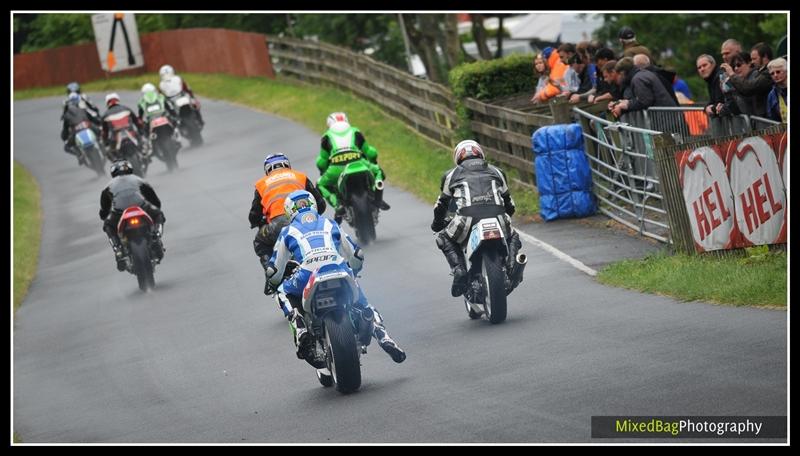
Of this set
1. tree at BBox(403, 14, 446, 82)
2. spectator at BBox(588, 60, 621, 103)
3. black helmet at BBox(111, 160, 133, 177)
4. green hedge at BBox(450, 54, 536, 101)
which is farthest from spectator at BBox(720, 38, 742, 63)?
tree at BBox(403, 14, 446, 82)

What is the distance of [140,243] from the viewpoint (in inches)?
762

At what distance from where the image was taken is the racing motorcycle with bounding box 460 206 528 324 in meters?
13.4

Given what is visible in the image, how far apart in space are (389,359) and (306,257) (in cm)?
201

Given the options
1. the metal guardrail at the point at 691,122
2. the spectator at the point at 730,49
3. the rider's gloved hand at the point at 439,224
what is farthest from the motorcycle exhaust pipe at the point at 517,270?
the spectator at the point at 730,49

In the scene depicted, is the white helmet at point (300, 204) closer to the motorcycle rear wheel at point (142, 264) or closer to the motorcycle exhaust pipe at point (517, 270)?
the motorcycle exhaust pipe at point (517, 270)

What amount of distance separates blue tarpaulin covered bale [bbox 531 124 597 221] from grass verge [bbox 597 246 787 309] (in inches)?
148

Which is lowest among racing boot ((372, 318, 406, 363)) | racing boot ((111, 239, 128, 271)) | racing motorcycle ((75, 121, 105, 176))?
racing motorcycle ((75, 121, 105, 176))

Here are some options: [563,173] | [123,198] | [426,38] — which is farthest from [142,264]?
[426,38]

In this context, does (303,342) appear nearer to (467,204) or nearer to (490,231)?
(490,231)

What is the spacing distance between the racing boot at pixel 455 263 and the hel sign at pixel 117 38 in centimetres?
3110

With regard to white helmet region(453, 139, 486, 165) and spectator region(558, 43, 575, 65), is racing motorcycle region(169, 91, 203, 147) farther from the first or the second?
white helmet region(453, 139, 486, 165)

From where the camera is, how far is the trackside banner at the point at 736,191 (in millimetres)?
14281

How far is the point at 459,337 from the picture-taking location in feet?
43.9
